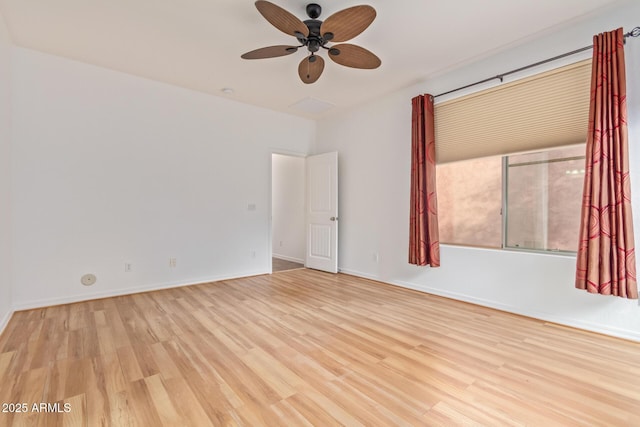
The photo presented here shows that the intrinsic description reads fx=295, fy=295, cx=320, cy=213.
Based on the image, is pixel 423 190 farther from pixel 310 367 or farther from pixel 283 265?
pixel 283 265

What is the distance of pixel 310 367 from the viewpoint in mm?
2014

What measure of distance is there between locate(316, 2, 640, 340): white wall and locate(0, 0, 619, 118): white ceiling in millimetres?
193

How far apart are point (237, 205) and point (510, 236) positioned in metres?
3.71

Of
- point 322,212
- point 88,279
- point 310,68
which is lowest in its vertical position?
point 88,279

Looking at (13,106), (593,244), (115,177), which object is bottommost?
(593,244)

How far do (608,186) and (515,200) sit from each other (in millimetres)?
851

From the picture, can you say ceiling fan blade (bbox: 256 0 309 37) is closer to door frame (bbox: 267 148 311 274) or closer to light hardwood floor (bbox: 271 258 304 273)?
door frame (bbox: 267 148 311 274)

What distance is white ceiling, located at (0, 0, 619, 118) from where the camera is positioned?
2.46 meters

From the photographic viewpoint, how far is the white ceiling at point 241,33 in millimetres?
2459

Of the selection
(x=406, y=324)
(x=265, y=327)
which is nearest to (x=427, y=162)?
(x=406, y=324)

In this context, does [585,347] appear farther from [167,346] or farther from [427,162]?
[167,346]

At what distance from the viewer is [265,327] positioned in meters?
2.70

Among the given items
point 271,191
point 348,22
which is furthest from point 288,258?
point 348,22

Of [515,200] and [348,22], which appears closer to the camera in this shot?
[348,22]
